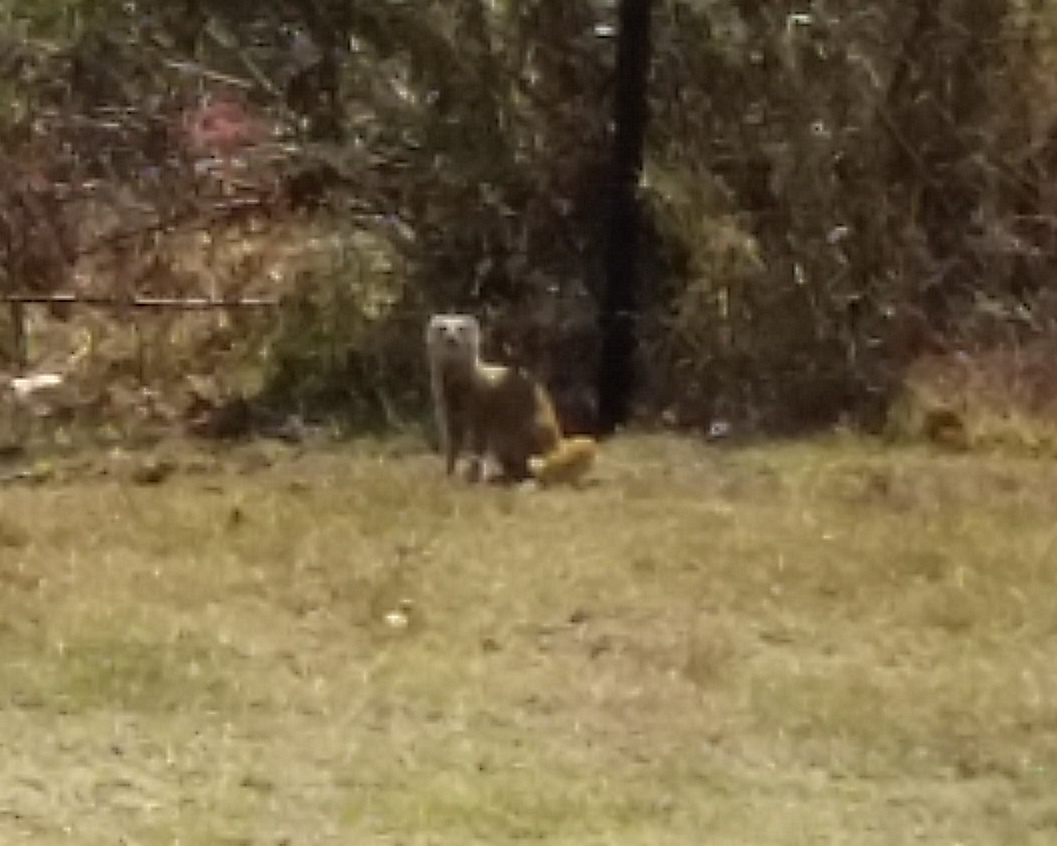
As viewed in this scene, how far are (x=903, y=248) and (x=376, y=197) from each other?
157cm

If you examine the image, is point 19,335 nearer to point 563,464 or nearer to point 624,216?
point 624,216

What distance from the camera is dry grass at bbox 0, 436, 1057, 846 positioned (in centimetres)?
367

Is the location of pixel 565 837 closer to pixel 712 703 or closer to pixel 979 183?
pixel 712 703

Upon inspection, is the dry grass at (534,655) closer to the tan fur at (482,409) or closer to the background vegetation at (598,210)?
the tan fur at (482,409)

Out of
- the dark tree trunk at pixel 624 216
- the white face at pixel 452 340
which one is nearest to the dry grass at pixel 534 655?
the white face at pixel 452 340

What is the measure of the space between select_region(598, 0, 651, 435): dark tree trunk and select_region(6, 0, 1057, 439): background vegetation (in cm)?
6

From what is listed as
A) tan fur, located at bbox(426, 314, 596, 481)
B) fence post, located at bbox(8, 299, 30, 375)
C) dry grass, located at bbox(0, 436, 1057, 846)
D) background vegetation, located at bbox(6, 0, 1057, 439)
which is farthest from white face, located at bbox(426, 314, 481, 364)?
fence post, located at bbox(8, 299, 30, 375)

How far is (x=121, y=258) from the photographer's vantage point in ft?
22.9

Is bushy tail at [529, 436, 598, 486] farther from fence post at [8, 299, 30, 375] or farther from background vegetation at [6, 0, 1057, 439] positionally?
fence post at [8, 299, 30, 375]

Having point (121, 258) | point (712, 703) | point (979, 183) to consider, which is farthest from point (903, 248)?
point (712, 703)

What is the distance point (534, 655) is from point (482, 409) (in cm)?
147

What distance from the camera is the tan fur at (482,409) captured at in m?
5.73

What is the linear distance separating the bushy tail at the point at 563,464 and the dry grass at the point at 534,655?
0.24ft

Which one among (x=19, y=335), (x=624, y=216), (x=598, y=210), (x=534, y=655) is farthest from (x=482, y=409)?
(x=19, y=335)
